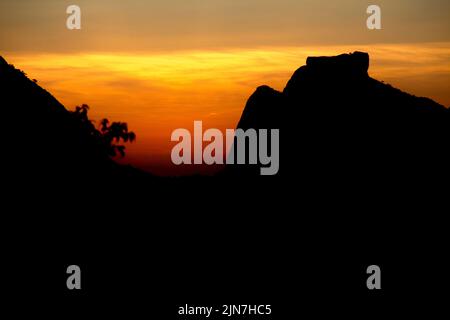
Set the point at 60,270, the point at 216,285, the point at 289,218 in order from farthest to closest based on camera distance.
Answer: the point at 289,218
the point at 216,285
the point at 60,270

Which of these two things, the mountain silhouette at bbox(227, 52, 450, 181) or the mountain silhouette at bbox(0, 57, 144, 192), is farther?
the mountain silhouette at bbox(227, 52, 450, 181)

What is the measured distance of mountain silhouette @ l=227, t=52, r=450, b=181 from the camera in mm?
36406

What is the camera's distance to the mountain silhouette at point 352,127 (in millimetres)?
36406

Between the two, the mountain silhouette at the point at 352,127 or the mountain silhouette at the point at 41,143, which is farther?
the mountain silhouette at the point at 352,127

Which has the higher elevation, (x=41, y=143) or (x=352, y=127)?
(x=352, y=127)

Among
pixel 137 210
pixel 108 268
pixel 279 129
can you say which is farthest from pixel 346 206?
pixel 108 268

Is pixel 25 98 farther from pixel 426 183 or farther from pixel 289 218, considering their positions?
pixel 426 183

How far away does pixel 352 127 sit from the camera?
127 feet

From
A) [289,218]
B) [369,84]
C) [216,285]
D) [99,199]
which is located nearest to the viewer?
[216,285]

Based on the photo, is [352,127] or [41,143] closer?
[41,143]
